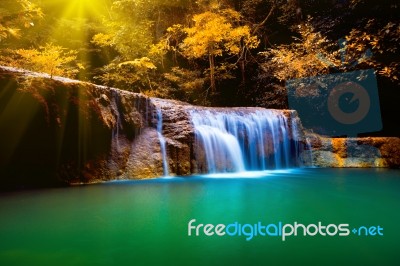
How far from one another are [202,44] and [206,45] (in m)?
0.22

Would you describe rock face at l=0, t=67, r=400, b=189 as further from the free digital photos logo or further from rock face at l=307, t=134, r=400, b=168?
rock face at l=307, t=134, r=400, b=168

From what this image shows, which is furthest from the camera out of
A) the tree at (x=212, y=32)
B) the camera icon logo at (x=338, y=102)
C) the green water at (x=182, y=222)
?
the tree at (x=212, y=32)

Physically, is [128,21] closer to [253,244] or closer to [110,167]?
[110,167]

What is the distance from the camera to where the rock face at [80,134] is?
5289 mm

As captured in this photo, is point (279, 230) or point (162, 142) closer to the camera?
point (279, 230)

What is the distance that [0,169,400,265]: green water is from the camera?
2201 mm

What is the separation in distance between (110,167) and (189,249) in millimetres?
4545

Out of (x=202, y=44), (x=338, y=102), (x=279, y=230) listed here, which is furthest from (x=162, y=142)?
(x=338, y=102)

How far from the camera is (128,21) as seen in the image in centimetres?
1586

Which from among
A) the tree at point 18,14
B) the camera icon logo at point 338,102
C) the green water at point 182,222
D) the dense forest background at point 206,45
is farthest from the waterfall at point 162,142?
the camera icon logo at point 338,102

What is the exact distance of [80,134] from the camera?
6012mm

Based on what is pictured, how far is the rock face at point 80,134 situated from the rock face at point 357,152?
4.52 metres

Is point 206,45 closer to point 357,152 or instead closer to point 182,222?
point 357,152

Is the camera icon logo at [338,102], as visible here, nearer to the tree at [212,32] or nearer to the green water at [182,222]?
the tree at [212,32]
